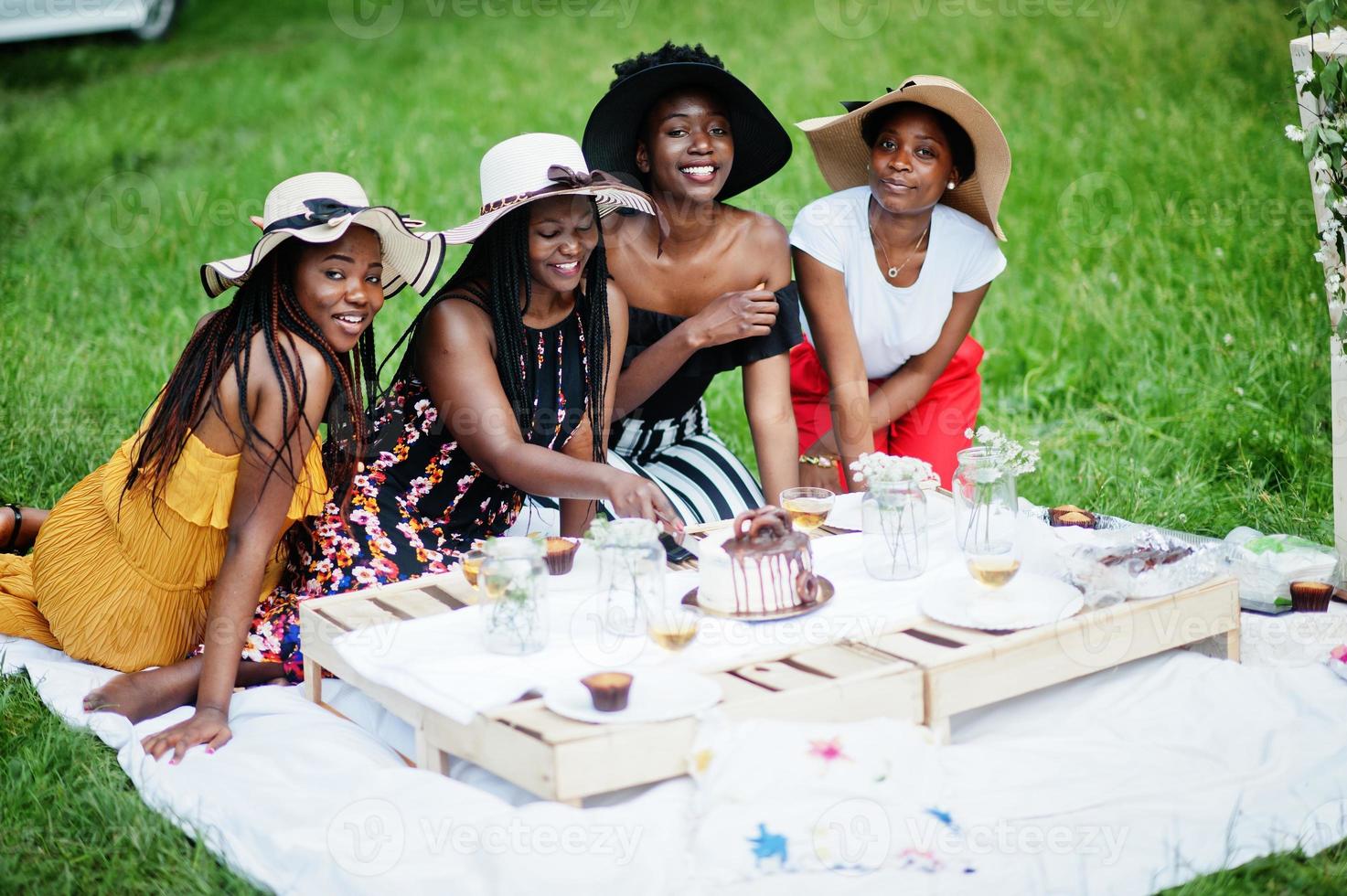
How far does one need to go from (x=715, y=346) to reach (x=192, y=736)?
218 centimetres

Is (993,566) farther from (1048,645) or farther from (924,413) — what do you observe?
(924,413)

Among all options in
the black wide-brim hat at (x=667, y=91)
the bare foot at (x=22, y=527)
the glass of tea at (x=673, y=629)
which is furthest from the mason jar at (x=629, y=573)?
the bare foot at (x=22, y=527)

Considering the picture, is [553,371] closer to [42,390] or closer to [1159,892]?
[1159,892]

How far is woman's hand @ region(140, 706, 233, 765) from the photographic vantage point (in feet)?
11.4

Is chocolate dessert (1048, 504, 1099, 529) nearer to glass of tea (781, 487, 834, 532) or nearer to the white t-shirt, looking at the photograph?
glass of tea (781, 487, 834, 532)

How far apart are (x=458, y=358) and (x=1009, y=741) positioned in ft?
6.21

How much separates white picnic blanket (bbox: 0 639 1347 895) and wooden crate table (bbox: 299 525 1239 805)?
0.07 meters

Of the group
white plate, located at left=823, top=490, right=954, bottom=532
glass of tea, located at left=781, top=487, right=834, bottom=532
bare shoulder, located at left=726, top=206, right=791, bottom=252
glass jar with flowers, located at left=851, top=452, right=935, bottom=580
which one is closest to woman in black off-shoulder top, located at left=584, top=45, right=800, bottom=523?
bare shoulder, located at left=726, top=206, right=791, bottom=252

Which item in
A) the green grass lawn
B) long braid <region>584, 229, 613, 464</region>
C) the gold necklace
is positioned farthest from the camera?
the green grass lawn

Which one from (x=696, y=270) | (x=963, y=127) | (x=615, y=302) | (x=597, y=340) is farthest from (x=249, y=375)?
(x=963, y=127)

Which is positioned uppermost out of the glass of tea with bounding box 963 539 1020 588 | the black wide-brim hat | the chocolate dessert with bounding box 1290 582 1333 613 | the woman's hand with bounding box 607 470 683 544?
the black wide-brim hat

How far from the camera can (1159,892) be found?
2.91 metres

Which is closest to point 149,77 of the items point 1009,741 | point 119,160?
point 119,160

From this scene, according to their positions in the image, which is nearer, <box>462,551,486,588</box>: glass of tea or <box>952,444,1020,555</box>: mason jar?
<box>462,551,486,588</box>: glass of tea
